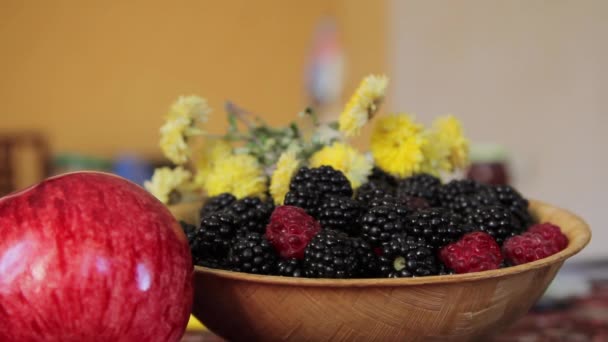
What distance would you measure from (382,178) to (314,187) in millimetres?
179

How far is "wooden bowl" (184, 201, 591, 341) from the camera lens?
0.56 meters

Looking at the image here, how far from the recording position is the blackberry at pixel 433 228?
0.68 m

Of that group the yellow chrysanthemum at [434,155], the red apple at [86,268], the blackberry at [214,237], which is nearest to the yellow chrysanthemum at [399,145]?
the yellow chrysanthemum at [434,155]

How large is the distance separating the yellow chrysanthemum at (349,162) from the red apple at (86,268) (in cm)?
33

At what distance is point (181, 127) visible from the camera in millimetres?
961

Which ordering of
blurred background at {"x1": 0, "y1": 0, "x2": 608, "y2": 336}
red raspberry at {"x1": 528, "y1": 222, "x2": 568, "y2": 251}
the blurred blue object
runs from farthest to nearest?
the blurred blue object → blurred background at {"x1": 0, "y1": 0, "x2": 608, "y2": 336} → red raspberry at {"x1": 528, "y1": 222, "x2": 568, "y2": 251}

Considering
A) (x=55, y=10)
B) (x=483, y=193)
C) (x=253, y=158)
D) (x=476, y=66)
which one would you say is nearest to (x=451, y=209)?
(x=483, y=193)

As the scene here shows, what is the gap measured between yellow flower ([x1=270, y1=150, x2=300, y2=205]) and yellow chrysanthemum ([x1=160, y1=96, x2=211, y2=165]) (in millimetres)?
163

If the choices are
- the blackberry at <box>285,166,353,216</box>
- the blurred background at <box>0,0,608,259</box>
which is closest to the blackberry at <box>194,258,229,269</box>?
the blackberry at <box>285,166,353,216</box>

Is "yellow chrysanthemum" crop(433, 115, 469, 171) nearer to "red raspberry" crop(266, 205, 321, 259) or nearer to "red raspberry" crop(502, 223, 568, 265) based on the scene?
"red raspberry" crop(502, 223, 568, 265)

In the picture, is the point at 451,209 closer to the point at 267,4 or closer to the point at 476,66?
the point at 476,66

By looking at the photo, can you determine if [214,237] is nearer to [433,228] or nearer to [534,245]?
[433,228]

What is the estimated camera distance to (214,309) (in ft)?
2.08

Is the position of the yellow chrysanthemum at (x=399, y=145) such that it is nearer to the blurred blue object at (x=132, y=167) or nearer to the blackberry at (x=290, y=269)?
the blackberry at (x=290, y=269)
